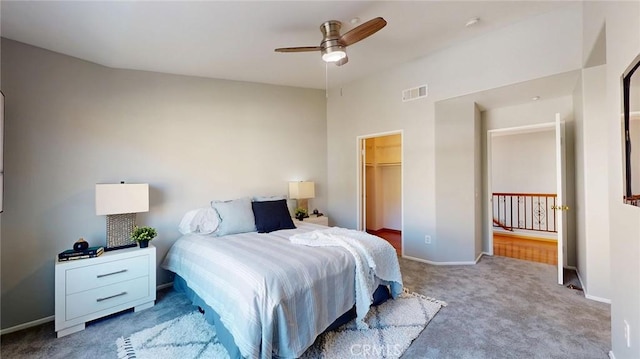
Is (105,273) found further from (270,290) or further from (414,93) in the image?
(414,93)

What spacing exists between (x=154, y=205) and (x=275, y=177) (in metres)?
1.72

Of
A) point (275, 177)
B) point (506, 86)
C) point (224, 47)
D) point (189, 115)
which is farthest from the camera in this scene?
point (275, 177)

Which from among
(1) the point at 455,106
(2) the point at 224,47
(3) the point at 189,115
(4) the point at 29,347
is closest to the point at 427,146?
(1) the point at 455,106

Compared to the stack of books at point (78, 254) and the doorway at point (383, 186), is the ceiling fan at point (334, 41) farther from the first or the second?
the doorway at point (383, 186)

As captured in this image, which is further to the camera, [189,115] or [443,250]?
[443,250]

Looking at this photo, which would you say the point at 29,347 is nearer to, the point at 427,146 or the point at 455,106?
the point at 427,146

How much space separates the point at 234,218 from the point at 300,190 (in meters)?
1.36

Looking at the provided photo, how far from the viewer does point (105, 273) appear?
2.41 m

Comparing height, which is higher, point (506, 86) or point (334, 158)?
point (506, 86)

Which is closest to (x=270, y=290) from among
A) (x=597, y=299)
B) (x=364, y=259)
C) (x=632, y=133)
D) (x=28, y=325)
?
(x=364, y=259)

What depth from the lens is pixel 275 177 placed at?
4254 mm

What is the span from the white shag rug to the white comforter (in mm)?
170

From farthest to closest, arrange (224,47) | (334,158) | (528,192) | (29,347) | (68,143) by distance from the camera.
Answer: (528,192) < (334,158) < (224,47) < (68,143) < (29,347)

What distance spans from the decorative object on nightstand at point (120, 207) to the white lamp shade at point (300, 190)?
2.06 m
